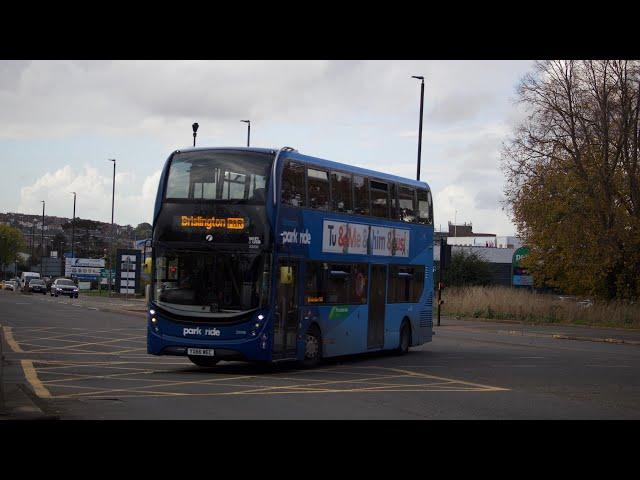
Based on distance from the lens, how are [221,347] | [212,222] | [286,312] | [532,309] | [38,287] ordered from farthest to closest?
[38,287]
[532,309]
[286,312]
[212,222]
[221,347]

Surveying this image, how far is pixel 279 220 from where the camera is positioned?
19109mm

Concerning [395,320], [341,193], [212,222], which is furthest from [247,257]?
[395,320]

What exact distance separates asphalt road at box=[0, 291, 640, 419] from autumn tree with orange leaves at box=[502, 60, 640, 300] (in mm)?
20992

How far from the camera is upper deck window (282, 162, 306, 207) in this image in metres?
19.5

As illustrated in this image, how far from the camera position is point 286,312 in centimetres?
1959

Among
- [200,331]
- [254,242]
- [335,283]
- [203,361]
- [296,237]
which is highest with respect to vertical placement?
[296,237]

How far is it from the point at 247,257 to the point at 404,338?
7.91 m

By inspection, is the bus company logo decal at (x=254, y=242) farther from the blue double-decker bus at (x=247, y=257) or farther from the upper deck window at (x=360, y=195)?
the upper deck window at (x=360, y=195)

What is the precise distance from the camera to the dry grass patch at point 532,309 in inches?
1734

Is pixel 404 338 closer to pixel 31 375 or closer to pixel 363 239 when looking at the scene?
pixel 363 239
